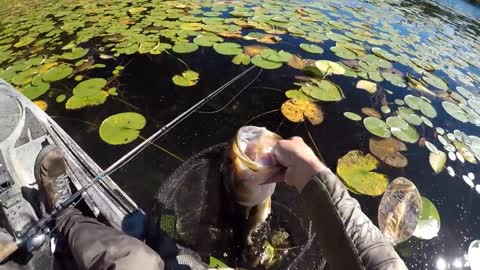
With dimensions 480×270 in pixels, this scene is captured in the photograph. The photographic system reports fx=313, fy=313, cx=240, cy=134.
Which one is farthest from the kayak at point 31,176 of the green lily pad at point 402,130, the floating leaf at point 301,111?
the green lily pad at point 402,130

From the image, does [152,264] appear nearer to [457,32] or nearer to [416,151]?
[416,151]

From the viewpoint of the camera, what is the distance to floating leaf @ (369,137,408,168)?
319 centimetres

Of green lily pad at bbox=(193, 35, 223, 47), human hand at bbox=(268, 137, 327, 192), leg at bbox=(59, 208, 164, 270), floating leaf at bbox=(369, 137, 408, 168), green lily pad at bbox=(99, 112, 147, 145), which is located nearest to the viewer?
human hand at bbox=(268, 137, 327, 192)

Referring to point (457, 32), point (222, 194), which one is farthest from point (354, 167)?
point (457, 32)

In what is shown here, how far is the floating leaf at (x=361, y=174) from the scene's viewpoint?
285cm

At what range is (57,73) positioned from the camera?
4367 mm

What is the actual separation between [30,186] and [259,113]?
2409 mm

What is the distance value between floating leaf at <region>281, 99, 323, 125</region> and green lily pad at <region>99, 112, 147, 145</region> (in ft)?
5.53

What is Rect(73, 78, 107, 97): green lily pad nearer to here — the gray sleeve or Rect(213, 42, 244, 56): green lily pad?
Rect(213, 42, 244, 56): green lily pad

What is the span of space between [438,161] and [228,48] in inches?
126

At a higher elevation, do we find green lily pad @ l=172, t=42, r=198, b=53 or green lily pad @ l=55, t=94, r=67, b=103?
green lily pad @ l=172, t=42, r=198, b=53

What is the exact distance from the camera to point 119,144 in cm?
333

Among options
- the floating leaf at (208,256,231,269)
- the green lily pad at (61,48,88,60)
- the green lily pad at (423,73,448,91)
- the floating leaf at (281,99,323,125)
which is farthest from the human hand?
the green lily pad at (61,48,88,60)

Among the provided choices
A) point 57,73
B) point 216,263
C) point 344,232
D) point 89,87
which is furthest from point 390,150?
point 57,73
